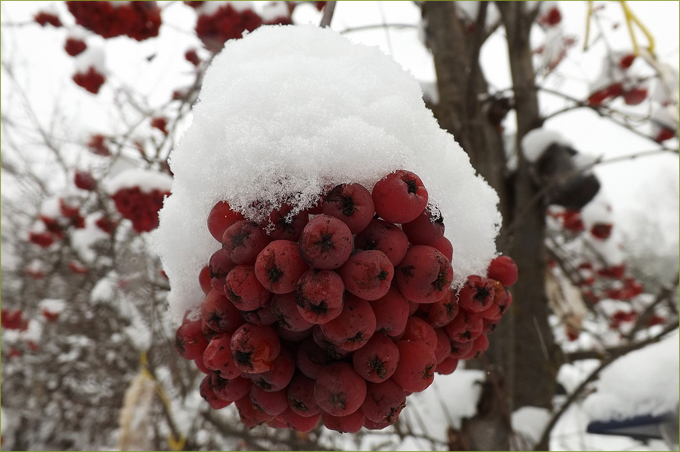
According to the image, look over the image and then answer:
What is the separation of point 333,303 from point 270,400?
0.66ft

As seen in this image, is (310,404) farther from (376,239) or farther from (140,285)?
(140,285)

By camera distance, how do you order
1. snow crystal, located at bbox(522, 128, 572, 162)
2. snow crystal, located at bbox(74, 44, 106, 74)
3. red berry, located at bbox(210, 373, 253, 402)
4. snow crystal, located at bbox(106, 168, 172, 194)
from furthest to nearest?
snow crystal, located at bbox(74, 44, 106, 74), snow crystal, located at bbox(522, 128, 572, 162), snow crystal, located at bbox(106, 168, 172, 194), red berry, located at bbox(210, 373, 253, 402)

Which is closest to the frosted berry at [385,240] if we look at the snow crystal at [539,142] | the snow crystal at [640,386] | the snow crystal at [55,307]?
the snow crystal at [640,386]

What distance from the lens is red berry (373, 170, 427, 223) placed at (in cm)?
47

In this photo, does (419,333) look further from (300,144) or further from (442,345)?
(300,144)

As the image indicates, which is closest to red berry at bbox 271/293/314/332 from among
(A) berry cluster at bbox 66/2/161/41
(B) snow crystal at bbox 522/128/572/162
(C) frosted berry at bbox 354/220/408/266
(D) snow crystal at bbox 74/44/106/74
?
(C) frosted berry at bbox 354/220/408/266

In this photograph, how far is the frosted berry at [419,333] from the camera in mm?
528

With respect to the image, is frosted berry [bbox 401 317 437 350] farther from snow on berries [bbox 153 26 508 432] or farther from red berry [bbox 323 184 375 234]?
red berry [bbox 323 184 375 234]

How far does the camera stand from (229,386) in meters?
→ 0.56

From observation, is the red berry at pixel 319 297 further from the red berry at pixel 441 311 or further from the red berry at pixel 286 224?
the red berry at pixel 441 311

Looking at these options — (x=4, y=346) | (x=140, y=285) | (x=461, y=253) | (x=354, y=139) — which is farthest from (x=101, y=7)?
(x=4, y=346)

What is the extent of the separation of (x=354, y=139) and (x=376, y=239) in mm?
130


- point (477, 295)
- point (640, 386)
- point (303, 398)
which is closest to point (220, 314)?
point (303, 398)

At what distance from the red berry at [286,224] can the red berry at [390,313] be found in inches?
5.2
